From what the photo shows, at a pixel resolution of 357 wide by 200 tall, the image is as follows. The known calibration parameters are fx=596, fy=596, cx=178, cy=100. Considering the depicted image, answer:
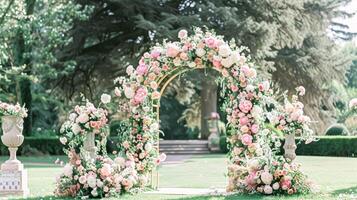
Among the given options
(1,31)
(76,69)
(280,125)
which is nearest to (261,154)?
(280,125)

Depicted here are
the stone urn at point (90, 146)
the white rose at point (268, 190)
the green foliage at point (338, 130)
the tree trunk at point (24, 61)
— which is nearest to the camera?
the white rose at point (268, 190)

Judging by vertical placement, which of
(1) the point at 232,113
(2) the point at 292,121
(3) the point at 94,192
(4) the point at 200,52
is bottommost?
(3) the point at 94,192

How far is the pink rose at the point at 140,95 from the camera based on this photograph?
11.3 m

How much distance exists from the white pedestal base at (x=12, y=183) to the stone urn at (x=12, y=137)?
0.37 feet

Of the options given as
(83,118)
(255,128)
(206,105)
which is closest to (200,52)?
(255,128)

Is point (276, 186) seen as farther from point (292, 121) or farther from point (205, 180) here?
point (205, 180)

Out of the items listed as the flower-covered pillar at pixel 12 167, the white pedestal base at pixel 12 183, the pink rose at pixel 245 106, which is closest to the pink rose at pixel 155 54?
the pink rose at pixel 245 106

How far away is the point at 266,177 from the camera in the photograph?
9828 mm

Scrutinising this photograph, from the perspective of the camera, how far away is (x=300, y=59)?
2809 cm

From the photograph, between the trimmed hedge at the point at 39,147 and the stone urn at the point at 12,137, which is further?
the trimmed hedge at the point at 39,147

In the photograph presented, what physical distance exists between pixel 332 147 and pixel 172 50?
15.1m

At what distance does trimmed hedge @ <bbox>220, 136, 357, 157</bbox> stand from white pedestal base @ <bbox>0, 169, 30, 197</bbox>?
1473cm

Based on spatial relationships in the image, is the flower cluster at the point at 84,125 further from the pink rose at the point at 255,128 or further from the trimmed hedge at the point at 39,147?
the trimmed hedge at the point at 39,147

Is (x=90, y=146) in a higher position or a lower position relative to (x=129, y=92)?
lower
